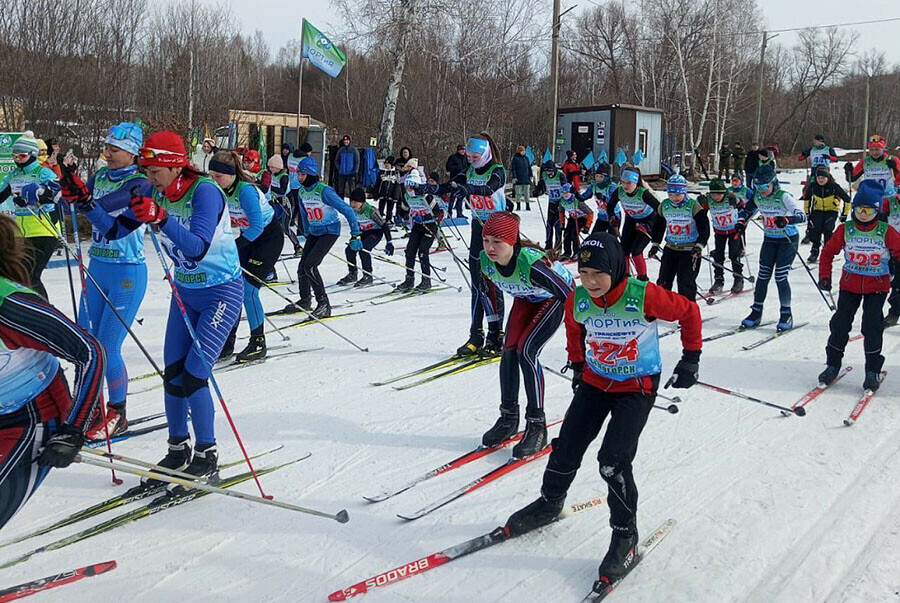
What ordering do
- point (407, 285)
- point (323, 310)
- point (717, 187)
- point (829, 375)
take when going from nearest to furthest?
point (829, 375) → point (323, 310) → point (717, 187) → point (407, 285)

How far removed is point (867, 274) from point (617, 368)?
3.74m

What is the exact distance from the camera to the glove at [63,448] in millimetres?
2398

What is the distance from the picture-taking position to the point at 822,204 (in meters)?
12.6

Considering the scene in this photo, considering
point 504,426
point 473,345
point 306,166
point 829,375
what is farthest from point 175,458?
point 306,166

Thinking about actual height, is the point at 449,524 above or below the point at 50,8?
below

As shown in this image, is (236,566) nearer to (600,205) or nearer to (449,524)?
(449,524)

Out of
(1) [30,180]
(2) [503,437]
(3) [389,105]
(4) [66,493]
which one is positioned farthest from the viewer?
(3) [389,105]

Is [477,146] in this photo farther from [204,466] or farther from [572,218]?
[572,218]

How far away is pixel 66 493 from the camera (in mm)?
4188

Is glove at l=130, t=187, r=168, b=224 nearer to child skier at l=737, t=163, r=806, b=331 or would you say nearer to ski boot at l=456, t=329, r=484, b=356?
ski boot at l=456, t=329, r=484, b=356

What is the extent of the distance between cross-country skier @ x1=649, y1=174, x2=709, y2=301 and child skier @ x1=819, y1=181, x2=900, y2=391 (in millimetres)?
2189

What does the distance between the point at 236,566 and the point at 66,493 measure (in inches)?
54.3

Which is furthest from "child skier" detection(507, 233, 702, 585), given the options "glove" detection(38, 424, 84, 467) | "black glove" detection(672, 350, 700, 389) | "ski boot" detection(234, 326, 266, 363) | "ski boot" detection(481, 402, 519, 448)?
"ski boot" detection(234, 326, 266, 363)

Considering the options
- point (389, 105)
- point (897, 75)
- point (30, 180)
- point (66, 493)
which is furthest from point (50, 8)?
point (897, 75)
